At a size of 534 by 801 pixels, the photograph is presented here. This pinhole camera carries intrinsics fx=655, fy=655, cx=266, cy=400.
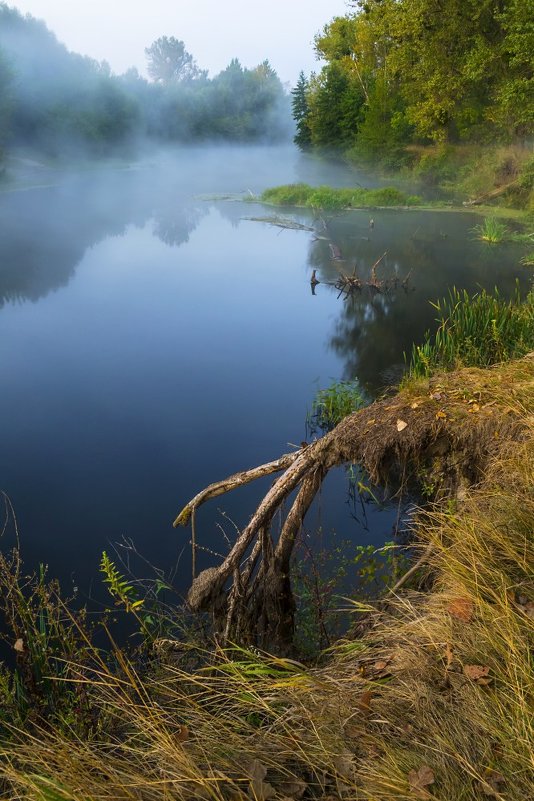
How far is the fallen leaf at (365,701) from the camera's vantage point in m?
2.13

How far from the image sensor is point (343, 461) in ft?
14.8

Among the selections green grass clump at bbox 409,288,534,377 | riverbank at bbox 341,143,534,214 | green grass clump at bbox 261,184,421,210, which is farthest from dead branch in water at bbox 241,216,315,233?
green grass clump at bbox 409,288,534,377

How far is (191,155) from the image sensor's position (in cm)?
6769

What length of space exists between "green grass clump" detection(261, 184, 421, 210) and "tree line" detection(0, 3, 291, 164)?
20.7m

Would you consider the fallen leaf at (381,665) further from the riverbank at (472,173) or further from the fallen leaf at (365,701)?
the riverbank at (472,173)

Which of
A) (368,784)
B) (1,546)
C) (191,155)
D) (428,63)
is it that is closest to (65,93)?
(191,155)

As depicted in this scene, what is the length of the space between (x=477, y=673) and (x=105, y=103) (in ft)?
229

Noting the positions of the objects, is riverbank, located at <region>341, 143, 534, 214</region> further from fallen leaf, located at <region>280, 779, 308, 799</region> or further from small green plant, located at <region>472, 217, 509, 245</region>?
fallen leaf, located at <region>280, 779, 308, 799</region>

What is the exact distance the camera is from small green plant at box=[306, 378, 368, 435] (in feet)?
27.3

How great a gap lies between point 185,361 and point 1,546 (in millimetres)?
6003

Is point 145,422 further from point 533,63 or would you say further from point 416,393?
point 533,63

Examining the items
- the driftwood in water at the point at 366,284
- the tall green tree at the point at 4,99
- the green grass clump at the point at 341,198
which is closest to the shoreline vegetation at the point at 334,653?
the driftwood in water at the point at 366,284

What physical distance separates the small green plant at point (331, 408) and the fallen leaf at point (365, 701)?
6.04m

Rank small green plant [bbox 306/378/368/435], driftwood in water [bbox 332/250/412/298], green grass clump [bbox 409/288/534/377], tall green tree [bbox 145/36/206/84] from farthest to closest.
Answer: tall green tree [bbox 145/36/206/84], driftwood in water [bbox 332/250/412/298], small green plant [bbox 306/378/368/435], green grass clump [bbox 409/288/534/377]
